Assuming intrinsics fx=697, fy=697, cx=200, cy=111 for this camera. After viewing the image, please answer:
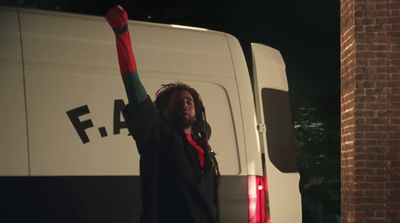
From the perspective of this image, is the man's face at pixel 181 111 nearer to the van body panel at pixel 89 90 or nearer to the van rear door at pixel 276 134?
the van body panel at pixel 89 90

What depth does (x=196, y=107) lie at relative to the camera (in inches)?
199

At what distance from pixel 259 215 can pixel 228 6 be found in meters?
11.1

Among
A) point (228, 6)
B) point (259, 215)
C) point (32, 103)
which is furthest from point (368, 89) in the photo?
point (228, 6)

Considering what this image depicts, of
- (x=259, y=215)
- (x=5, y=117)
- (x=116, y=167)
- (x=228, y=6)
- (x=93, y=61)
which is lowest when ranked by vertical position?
(x=259, y=215)

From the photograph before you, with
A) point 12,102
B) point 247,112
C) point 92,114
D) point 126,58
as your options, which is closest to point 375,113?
point 247,112

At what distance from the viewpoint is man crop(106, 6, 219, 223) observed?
4781 mm

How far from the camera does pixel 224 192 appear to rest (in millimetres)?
5043

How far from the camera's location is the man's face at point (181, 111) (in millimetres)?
4973

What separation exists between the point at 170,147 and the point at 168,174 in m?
0.19

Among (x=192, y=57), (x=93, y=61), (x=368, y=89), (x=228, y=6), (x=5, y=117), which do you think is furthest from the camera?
(x=228, y=6)

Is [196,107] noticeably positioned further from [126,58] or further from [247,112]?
[126,58]

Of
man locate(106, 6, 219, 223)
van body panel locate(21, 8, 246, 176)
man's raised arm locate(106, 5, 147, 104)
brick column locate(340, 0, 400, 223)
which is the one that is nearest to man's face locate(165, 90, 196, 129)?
man locate(106, 6, 219, 223)

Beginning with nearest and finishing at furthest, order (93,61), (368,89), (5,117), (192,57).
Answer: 1. (5,117)
2. (93,61)
3. (192,57)
4. (368,89)

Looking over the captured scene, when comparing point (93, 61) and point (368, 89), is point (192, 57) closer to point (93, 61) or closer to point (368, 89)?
point (93, 61)
